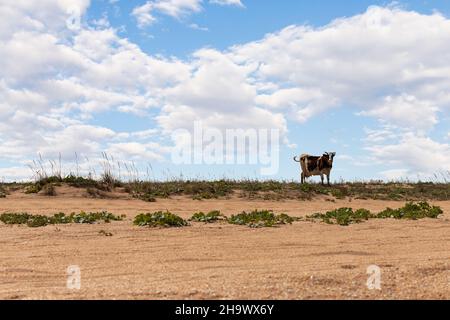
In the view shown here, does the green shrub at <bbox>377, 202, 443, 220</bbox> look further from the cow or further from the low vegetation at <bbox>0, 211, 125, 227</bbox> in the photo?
the cow

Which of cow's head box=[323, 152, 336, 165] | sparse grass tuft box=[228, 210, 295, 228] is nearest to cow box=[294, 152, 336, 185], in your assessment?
cow's head box=[323, 152, 336, 165]

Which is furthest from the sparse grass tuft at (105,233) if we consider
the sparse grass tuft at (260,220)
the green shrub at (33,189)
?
the green shrub at (33,189)

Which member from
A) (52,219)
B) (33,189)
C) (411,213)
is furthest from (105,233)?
(33,189)

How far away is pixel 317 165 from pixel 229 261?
23227mm

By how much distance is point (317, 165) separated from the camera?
103ft

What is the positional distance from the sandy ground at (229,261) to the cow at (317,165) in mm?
16629

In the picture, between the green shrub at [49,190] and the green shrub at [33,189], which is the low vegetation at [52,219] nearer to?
the green shrub at [49,190]

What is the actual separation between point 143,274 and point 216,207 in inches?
468

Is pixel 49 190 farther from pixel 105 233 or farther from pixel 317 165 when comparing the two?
pixel 317 165

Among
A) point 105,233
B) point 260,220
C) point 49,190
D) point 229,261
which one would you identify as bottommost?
point 229,261

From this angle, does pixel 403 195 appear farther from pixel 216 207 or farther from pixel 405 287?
pixel 405 287

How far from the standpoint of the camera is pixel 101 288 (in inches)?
252

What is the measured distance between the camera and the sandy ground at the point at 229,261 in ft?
20.0
